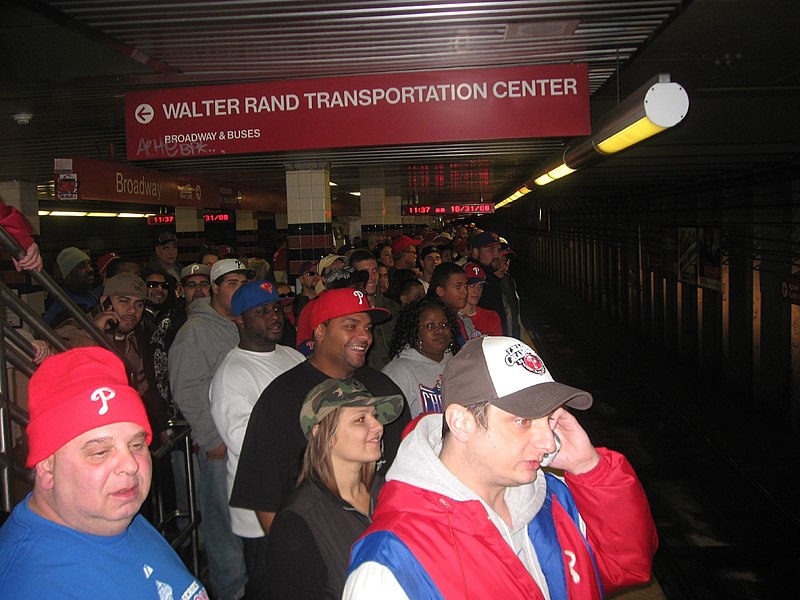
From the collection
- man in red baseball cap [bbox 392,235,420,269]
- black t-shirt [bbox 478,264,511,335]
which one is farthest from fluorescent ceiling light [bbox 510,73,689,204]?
man in red baseball cap [bbox 392,235,420,269]

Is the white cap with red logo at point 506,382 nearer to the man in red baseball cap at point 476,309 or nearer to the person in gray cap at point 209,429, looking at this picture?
the person in gray cap at point 209,429

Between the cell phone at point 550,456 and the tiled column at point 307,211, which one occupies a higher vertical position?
the tiled column at point 307,211

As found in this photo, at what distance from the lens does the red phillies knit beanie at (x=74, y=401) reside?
1779mm

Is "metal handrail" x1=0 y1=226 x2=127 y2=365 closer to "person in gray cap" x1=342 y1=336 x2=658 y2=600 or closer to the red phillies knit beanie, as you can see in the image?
the red phillies knit beanie

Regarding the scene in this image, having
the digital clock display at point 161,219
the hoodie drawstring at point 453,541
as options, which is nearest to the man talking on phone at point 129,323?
the hoodie drawstring at point 453,541

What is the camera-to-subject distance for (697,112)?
26.6ft

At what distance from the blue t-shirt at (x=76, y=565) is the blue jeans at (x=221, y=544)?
232 cm

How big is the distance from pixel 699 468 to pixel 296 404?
661 cm

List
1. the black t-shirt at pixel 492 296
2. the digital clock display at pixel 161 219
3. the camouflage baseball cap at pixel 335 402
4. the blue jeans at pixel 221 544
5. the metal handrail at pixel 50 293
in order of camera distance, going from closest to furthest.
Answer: the camouflage baseball cap at pixel 335 402
the metal handrail at pixel 50 293
the blue jeans at pixel 221 544
the black t-shirt at pixel 492 296
the digital clock display at pixel 161 219

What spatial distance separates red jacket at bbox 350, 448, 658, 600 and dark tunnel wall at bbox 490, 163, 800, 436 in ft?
22.5

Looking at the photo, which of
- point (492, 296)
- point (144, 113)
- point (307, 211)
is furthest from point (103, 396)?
point (307, 211)

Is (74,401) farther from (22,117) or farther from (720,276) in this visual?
(720,276)

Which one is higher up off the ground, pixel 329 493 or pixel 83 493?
pixel 83 493

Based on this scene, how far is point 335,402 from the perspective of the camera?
8.65ft
